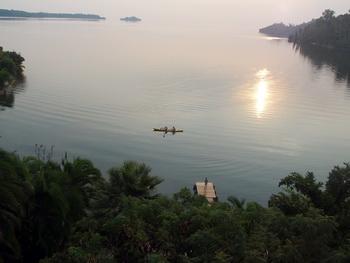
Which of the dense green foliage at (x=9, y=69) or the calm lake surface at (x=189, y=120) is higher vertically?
the dense green foliage at (x=9, y=69)

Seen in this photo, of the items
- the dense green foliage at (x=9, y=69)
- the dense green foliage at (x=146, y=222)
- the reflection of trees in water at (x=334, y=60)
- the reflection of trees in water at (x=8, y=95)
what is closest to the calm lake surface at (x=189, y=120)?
the reflection of trees in water at (x=8, y=95)

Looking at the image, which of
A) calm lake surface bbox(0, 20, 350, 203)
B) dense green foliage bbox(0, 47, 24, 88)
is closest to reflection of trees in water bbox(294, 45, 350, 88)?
calm lake surface bbox(0, 20, 350, 203)

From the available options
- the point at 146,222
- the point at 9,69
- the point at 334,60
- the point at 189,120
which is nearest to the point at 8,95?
the point at 9,69

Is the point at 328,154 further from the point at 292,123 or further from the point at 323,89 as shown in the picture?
the point at 323,89

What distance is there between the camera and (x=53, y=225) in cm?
2241

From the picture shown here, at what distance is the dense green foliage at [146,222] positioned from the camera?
13.9 meters

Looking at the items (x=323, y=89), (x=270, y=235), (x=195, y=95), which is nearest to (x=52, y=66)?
(x=195, y=95)

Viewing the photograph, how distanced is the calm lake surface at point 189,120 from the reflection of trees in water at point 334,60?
8476mm

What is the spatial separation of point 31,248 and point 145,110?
174 feet

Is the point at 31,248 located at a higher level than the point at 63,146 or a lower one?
higher

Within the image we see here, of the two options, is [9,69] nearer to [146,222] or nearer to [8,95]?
[8,95]

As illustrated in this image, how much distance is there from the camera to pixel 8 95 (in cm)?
7956

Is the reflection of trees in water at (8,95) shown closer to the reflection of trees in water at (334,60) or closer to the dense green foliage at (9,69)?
the dense green foliage at (9,69)

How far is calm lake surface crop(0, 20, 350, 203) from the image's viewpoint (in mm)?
52438
